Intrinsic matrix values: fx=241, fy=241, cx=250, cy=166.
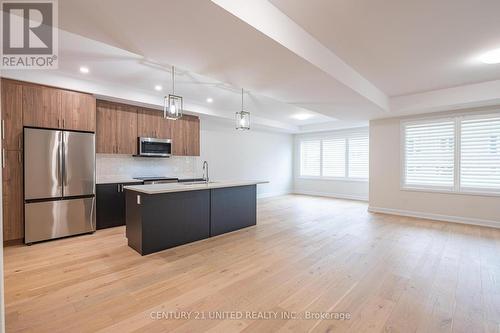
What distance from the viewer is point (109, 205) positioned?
4.75 m

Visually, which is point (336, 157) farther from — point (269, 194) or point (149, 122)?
point (149, 122)

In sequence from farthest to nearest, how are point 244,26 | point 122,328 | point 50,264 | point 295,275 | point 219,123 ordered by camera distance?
point 219,123, point 50,264, point 295,275, point 244,26, point 122,328

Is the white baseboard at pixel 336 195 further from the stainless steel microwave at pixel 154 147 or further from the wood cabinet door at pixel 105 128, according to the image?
the wood cabinet door at pixel 105 128

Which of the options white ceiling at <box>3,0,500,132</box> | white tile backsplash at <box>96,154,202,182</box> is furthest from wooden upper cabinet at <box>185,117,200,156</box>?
white ceiling at <box>3,0,500,132</box>

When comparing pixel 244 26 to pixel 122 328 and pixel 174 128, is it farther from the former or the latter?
pixel 174 128

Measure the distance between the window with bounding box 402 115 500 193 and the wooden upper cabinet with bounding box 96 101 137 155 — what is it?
21.0 feet

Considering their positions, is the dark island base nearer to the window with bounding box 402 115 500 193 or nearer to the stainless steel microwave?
the stainless steel microwave

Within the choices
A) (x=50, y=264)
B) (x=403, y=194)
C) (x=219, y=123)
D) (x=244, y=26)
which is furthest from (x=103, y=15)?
(x=403, y=194)

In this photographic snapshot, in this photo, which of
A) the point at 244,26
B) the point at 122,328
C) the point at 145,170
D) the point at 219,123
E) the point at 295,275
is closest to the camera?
the point at 122,328

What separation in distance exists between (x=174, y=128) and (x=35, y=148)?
2714 millimetres

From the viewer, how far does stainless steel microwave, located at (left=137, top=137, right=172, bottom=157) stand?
17.3 ft

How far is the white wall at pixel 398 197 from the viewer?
5.05m

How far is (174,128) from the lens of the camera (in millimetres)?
5953

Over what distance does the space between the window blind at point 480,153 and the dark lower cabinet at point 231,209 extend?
181 inches
